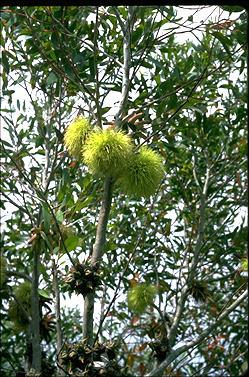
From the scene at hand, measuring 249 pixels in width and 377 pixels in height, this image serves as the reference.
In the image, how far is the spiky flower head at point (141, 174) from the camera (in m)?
2.20

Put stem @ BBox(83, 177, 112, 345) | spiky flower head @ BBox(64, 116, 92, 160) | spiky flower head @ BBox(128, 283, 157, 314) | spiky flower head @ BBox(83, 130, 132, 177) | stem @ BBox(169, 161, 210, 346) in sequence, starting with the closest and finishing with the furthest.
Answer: spiky flower head @ BBox(83, 130, 132, 177), stem @ BBox(83, 177, 112, 345), spiky flower head @ BBox(64, 116, 92, 160), stem @ BBox(169, 161, 210, 346), spiky flower head @ BBox(128, 283, 157, 314)

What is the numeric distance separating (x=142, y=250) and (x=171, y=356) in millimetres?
1641

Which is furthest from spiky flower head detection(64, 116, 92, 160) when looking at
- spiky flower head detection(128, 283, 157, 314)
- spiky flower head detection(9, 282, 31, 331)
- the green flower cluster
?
spiky flower head detection(9, 282, 31, 331)

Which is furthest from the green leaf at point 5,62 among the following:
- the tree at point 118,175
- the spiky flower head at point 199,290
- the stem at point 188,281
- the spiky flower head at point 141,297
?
the spiky flower head at point 199,290

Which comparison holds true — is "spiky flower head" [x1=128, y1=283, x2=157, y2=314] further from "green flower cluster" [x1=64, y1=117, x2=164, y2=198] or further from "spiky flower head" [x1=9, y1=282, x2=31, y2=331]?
"green flower cluster" [x1=64, y1=117, x2=164, y2=198]

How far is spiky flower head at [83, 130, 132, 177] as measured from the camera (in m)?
2.05

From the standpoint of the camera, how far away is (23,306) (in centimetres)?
390

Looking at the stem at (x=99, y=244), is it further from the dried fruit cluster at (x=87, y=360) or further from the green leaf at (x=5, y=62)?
the green leaf at (x=5, y=62)

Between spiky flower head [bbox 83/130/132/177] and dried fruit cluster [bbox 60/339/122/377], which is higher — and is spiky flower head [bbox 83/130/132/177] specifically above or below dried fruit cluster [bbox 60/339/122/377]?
above

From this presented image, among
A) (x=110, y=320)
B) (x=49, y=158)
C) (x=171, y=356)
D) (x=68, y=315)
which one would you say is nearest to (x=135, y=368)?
(x=68, y=315)

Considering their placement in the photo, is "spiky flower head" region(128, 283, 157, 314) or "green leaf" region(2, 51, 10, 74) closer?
"green leaf" region(2, 51, 10, 74)

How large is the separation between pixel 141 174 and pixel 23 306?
2019 mm

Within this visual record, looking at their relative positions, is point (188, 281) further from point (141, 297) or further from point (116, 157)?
point (116, 157)

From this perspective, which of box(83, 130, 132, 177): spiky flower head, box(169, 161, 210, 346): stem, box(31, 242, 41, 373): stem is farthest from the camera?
box(169, 161, 210, 346): stem
